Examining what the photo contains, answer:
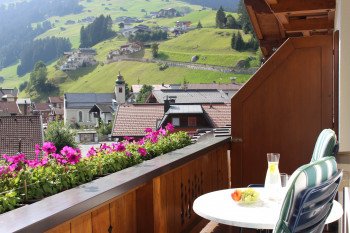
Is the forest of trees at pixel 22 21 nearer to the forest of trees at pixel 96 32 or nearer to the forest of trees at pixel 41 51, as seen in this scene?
the forest of trees at pixel 41 51

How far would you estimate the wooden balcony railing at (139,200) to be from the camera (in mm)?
1904

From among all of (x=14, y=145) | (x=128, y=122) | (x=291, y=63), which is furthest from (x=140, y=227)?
(x=14, y=145)

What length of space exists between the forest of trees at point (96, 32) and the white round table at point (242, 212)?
92869mm

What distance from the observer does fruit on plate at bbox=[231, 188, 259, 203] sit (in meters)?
2.61

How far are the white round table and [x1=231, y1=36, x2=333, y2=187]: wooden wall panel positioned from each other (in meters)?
2.03

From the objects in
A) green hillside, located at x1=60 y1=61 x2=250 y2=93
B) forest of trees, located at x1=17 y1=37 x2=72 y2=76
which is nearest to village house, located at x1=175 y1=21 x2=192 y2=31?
green hillside, located at x1=60 y1=61 x2=250 y2=93

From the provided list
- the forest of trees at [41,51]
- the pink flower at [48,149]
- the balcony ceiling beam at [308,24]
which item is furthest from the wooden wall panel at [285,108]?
the forest of trees at [41,51]

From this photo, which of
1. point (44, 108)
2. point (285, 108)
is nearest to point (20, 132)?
point (44, 108)

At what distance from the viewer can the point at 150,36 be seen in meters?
90.7

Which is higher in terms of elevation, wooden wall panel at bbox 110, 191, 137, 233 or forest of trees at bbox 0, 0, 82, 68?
forest of trees at bbox 0, 0, 82, 68

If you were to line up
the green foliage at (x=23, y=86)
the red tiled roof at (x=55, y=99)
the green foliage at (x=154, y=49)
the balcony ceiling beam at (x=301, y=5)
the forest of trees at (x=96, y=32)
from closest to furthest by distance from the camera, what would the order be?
the balcony ceiling beam at (x=301, y=5) → the red tiled roof at (x=55, y=99) → the green foliage at (x=23, y=86) → the green foliage at (x=154, y=49) → the forest of trees at (x=96, y=32)

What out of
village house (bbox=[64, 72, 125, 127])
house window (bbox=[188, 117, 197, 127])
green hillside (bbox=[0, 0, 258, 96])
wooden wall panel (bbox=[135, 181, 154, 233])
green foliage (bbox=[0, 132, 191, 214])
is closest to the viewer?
green foliage (bbox=[0, 132, 191, 214])

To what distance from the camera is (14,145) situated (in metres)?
33.6

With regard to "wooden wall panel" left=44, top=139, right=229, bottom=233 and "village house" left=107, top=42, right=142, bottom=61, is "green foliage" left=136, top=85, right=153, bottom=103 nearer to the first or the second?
"village house" left=107, top=42, right=142, bottom=61
